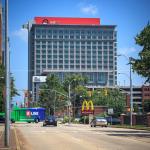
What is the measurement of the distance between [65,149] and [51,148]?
1098 millimetres

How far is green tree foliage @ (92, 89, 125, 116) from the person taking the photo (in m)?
127

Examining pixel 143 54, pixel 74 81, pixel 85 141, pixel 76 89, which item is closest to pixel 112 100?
pixel 76 89

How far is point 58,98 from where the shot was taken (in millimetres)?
150000

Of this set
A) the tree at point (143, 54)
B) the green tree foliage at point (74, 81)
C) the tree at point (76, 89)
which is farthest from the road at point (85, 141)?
the green tree foliage at point (74, 81)

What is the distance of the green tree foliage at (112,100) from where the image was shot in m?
127

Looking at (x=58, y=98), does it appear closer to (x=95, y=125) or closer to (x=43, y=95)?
(x=43, y=95)

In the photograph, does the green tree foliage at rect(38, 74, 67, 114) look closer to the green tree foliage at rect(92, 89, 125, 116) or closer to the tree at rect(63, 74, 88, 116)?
the tree at rect(63, 74, 88, 116)

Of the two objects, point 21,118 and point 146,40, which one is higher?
point 146,40

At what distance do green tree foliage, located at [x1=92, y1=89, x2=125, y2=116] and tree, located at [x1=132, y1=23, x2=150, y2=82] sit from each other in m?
78.9

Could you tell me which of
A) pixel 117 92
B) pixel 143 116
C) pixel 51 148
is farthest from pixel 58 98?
pixel 51 148

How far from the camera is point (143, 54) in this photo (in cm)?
4447

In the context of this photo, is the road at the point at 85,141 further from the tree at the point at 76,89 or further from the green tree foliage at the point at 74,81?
the green tree foliage at the point at 74,81

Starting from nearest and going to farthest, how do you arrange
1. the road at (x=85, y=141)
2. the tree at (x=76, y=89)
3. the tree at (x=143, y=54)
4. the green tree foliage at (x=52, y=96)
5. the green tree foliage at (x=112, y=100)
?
the road at (x=85, y=141) < the tree at (x=143, y=54) < the green tree foliage at (x=112, y=100) < the tree at (x=76, y=89) < the green tree foliage at (x=52, y=96)

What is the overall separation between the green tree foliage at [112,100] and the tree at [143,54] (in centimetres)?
7892
